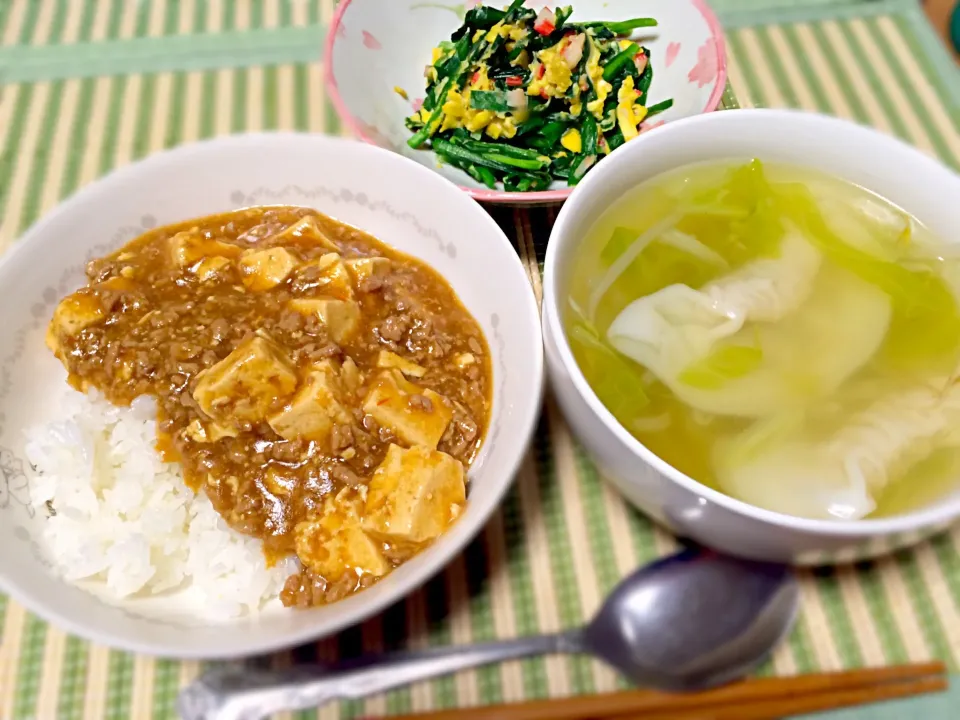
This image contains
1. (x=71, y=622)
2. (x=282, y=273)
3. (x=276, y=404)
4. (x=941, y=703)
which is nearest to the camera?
(x=71, y=622)

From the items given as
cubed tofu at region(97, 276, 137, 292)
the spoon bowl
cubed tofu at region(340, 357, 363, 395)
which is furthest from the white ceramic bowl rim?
cubed tofu at region(97, 276, 137, 292)

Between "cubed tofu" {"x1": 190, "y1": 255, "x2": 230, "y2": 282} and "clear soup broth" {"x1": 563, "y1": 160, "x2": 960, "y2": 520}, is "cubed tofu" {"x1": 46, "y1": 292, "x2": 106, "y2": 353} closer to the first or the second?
"cubed tofu" {"x1": 190, "y1": 255, "x2": 230, "y2": 282}

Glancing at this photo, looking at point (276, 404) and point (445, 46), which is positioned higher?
point (445, 46)

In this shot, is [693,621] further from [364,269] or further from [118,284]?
[118,284]

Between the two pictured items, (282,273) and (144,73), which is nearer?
(282,273)

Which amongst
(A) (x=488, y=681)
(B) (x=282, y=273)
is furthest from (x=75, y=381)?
(A) (x=488, y=681)

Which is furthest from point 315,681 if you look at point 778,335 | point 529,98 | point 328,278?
point 529,98

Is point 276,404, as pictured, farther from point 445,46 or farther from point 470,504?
point 445,46
